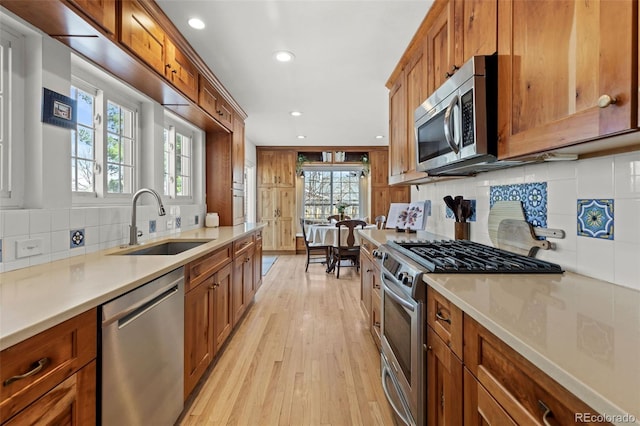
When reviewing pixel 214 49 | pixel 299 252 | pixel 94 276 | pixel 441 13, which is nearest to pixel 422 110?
pixel 441 13

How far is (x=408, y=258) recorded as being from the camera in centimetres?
155

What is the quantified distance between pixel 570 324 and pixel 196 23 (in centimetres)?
255

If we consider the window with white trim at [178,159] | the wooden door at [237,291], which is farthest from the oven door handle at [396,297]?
the window with white trim at [178,159]

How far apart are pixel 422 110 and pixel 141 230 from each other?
7.25ft

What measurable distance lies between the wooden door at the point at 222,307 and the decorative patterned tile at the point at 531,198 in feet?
6.32

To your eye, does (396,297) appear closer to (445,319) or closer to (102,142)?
(445,319)

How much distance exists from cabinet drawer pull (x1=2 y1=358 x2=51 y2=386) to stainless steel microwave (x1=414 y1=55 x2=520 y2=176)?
167 centimetres

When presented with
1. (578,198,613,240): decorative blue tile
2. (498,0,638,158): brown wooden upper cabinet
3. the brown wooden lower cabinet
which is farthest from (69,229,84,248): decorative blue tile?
(578,198,613,240): decorative blue tile

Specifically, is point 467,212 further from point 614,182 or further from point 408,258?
point 614,182

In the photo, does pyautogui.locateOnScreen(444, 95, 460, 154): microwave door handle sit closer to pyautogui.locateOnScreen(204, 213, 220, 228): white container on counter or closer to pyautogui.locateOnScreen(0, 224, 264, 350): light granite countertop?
pyautogui.locateOnScreen(0, 224, 264, 350): light granite countertop

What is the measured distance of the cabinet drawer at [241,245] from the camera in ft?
8.79

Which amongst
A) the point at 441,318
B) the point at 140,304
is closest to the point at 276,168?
the point at 140,304

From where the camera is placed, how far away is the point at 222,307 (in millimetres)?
2312

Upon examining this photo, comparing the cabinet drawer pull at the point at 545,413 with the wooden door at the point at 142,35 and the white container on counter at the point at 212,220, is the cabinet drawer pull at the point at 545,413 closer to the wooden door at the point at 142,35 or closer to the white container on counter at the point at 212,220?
the wooden door at the point at 142,35
